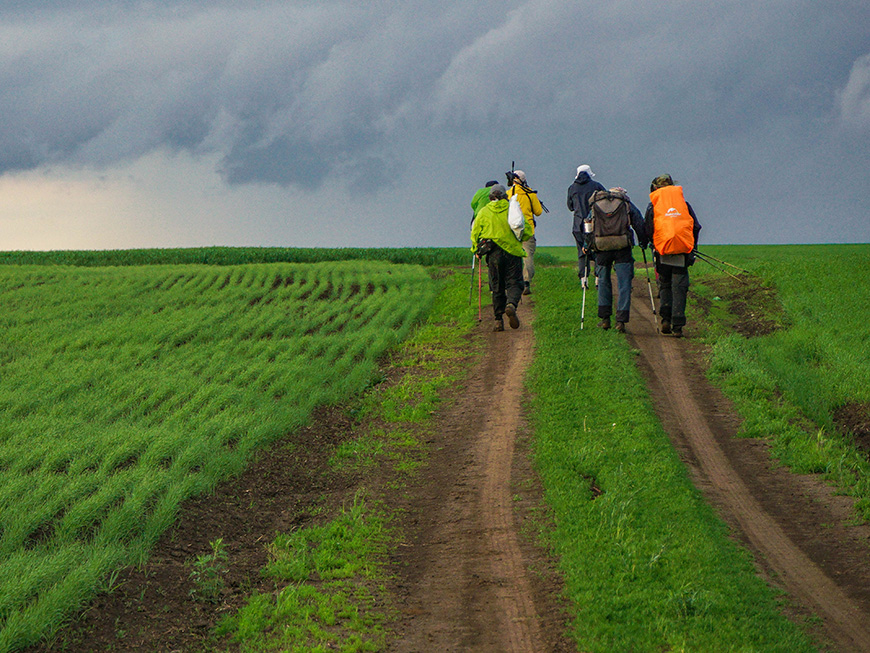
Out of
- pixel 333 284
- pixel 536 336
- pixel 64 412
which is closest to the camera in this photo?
pixel 64 412

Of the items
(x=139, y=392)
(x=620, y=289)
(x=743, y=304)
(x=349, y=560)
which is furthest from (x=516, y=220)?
(x=349, y=560)

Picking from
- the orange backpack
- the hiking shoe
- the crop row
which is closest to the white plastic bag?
the hiking shoe

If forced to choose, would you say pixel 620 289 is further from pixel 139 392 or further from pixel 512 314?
pixel 139 392

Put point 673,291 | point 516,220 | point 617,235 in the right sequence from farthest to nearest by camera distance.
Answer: point 516,220 → point 673,291 → point 617,235

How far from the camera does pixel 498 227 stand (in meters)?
14.3

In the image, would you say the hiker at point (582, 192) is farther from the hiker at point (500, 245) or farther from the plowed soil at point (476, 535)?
the plowed soil at point (476, 535)

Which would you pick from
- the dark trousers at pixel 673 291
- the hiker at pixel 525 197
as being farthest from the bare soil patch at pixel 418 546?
the hiker at pixel 525 197

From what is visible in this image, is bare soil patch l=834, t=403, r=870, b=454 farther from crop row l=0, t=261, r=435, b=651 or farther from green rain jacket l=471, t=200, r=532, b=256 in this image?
crop row l=0, t=261, r=435, b=651

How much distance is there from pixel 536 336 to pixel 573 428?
476 cm

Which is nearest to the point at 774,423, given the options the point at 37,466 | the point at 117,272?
the point at 37,466

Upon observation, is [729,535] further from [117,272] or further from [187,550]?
[117,272]

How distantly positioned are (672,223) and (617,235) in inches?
36.7

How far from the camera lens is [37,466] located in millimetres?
9055

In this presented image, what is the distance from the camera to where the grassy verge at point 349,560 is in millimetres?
5727
